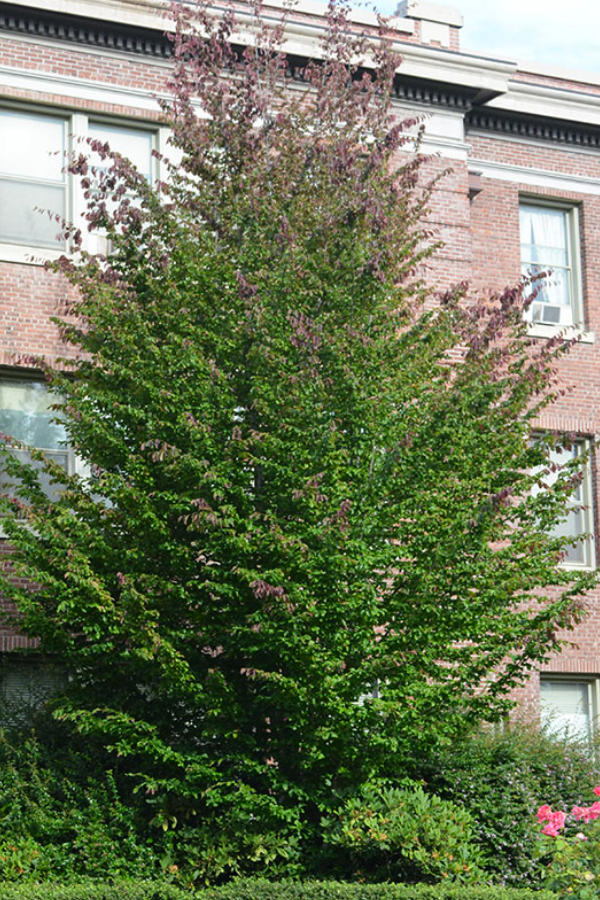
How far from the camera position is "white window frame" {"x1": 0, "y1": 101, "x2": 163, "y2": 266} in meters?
17.7

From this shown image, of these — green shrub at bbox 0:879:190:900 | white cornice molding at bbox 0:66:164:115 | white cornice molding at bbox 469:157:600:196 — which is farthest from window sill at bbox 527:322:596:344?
green shrub at bbox 0:879:190:900

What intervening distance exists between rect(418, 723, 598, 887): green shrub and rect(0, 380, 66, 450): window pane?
6762mm

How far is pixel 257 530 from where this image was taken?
12.2 metres

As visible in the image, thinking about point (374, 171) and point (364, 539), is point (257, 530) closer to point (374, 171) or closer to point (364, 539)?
point (364, 539)

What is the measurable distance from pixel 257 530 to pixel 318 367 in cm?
185

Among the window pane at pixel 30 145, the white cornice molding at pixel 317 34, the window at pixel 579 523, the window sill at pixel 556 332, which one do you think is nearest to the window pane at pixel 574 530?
the window at pixel 579 523

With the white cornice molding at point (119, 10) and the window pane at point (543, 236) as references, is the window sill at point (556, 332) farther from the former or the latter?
the white cornice molding at point (119, 10)

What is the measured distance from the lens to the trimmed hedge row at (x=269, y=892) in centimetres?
1105

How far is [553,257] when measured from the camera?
72.6ft

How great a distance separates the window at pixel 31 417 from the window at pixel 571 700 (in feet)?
26.5

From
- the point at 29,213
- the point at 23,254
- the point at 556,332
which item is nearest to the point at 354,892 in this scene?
the point at 23,254

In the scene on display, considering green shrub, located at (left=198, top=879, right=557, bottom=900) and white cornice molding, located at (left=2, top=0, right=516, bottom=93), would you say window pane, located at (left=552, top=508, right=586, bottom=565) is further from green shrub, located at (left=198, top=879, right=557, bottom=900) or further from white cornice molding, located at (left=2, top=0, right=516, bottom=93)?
green shrub, located at (left=198, top=879, right=557, bottom=900)

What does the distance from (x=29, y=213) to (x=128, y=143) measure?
1870 millimetres

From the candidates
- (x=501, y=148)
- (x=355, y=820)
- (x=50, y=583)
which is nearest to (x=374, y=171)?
(x=50, y=583)
